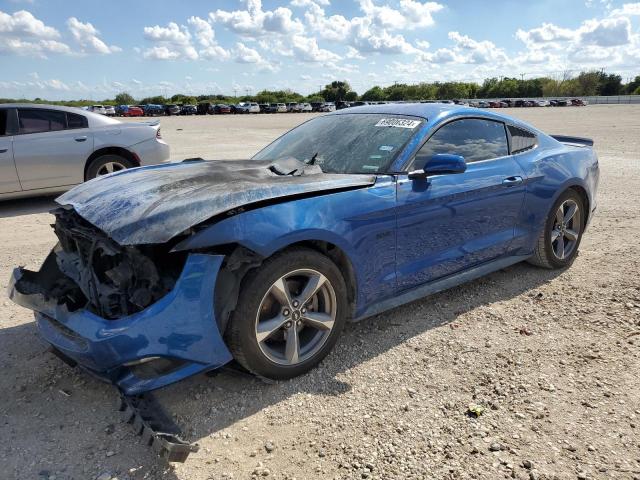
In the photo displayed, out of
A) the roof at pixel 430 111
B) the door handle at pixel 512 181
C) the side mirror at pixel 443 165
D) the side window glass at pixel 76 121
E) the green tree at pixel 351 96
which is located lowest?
the door handle at pixel 512 181

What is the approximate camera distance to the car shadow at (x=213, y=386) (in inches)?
107

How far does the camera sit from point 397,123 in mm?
3990

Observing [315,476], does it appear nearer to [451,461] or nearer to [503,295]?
[451,461]

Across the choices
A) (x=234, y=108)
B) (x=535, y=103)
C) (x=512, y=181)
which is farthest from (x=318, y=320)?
(x=535, y=103)

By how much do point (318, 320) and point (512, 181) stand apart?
7.02ft

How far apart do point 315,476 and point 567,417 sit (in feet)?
4.59

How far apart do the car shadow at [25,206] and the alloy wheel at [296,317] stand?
19.5 feet

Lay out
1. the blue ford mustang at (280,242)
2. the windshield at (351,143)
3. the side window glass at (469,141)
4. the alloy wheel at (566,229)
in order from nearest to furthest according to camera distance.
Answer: the blue ford mustang at (280,242), the windshield at (351,143), the side window glass at (469,141), the alloy wheel at (566,229)

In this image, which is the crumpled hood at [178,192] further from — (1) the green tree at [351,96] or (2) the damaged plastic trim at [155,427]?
(1) the green tree at [351,96]

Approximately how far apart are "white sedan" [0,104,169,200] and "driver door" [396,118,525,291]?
548 cm

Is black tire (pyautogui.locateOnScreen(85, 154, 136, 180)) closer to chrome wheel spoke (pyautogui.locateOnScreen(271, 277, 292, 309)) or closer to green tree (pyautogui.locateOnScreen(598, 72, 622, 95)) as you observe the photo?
chrome wheel spoke (pyautogui.locateOnScreen(271, 277, 292, 309))

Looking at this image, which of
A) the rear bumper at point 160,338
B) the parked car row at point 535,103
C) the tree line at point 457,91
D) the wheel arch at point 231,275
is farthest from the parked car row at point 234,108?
the rear bumper at point 160,338

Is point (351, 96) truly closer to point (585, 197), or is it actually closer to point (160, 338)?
point (585, 197)

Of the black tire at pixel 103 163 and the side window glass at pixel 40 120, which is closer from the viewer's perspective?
the side window glass at pixel 40 120
